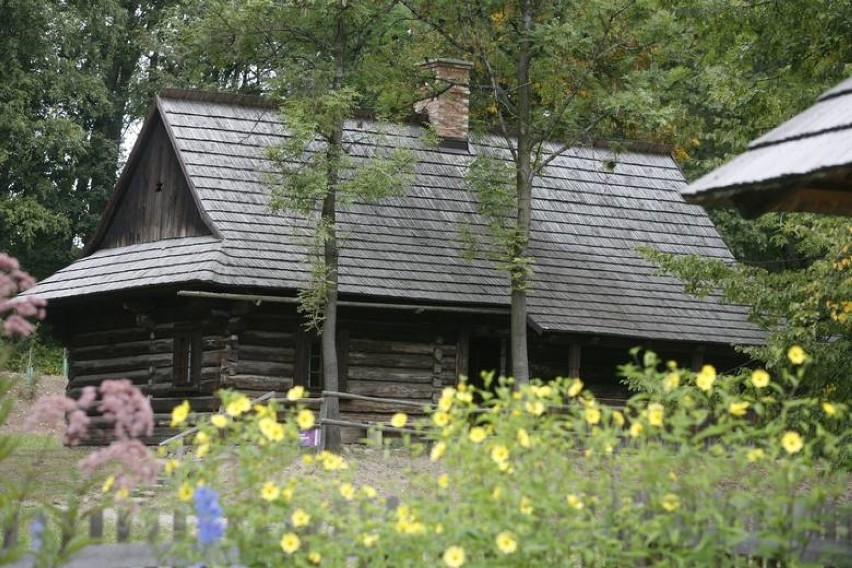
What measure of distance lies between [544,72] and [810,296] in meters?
5.99

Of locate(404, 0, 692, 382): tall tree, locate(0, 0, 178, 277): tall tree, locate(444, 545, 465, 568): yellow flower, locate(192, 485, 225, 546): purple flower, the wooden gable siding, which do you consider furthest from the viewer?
locate(0, 0, 178, 277): tall tree

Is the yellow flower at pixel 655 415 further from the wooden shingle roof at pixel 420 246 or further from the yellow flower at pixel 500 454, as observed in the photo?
the wooden shingle roof at pixel 420 246

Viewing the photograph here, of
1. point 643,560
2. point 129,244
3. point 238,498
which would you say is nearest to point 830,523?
point 643,560

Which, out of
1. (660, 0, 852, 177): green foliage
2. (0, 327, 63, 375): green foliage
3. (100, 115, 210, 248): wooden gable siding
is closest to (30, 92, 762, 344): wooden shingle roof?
(100, 115, 210, 248): wooden gable siding

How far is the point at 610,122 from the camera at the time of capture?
70.5ft

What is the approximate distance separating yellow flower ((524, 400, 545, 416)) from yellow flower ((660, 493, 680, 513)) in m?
0.64

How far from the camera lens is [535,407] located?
6.25 meters

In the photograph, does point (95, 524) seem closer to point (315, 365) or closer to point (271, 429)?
point (271, 429)

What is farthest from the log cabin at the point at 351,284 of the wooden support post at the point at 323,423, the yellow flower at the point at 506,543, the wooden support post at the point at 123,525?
the yellow flower at the point at 506,543

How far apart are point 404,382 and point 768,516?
15.5 metres

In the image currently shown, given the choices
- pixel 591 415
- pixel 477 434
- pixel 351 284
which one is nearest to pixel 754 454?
pixel 591 415

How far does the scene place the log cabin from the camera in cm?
2062

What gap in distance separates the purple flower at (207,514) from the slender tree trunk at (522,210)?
45.9 ft

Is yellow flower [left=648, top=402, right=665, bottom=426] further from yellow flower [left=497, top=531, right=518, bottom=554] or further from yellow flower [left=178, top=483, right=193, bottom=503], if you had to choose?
yellow flower [left=178, top=483, right=193, bottom=503]
